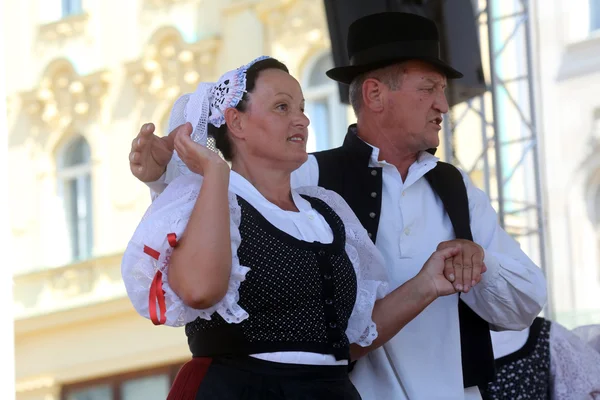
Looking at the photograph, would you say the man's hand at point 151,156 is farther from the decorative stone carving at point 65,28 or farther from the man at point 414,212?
the decorative stone carving at point 65,28

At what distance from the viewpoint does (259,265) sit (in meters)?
A: 2.61

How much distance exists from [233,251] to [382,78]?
0.97 m

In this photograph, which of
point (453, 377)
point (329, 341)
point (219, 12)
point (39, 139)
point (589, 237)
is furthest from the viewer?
point (39, 139)

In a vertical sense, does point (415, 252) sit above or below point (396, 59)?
below

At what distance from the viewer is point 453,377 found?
3.15 metres

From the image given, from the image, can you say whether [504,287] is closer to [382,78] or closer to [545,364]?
→ [382,78]

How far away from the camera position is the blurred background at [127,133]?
1160cm

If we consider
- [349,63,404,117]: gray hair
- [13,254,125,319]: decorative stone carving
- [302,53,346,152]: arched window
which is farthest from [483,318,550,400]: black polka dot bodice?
[13,254,125,319]: decorative stone carving

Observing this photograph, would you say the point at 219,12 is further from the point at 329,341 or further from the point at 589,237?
the point at 329,341

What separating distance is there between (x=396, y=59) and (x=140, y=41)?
11.8m

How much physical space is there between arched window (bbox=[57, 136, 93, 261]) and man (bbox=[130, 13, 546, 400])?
11.6 meters

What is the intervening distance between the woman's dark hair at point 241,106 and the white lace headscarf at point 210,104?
0.01 meters

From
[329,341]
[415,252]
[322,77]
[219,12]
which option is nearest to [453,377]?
[415,252]

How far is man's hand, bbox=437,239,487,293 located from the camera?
2891 mm
